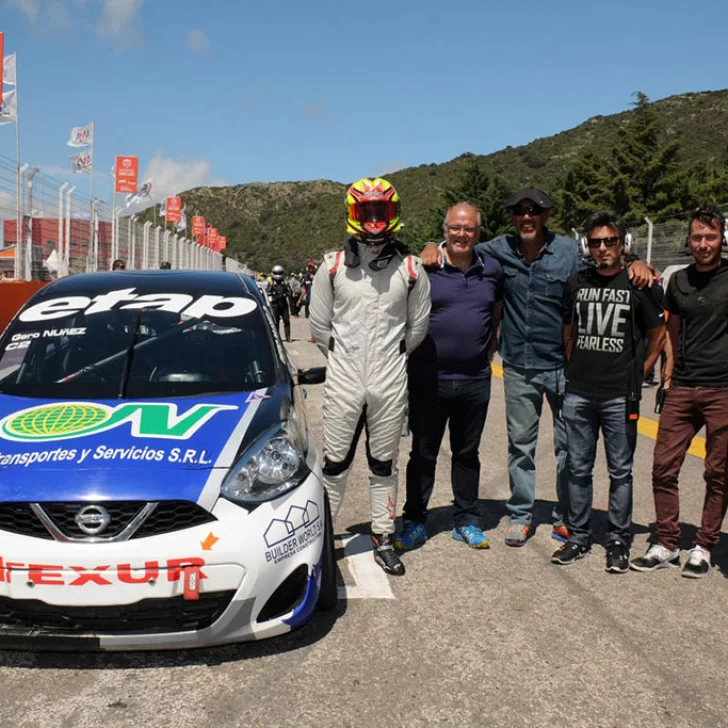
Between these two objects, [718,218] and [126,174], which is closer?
[718,218]

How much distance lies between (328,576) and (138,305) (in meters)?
1.95

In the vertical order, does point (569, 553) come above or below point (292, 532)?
below

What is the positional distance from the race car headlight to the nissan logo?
443 mm

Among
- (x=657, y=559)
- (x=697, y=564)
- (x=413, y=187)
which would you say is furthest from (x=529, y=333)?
(x=413, y=187)

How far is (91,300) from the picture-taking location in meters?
4.70

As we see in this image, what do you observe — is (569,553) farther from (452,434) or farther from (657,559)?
(452,434)

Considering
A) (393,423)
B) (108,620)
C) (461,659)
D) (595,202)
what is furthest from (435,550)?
(595,202)

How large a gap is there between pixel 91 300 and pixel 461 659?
280cm

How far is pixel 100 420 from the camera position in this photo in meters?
3.51

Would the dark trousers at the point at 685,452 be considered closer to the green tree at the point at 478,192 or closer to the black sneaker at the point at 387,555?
the black sneaker at the point at 387,555

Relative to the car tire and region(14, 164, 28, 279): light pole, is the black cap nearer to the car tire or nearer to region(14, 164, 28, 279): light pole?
the car tire

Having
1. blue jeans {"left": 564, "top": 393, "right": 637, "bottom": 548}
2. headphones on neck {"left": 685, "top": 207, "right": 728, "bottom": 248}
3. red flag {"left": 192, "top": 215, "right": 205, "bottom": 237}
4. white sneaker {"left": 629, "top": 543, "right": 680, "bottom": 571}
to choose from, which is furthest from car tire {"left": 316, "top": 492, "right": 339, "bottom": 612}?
red flag {"left": 192, "top": 215, "right": 205, "bottom": 237}

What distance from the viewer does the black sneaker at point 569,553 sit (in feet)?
15.3

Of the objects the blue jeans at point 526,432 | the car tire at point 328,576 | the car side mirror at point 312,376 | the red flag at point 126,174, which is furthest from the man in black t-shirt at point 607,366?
the red flag at point 126,174
